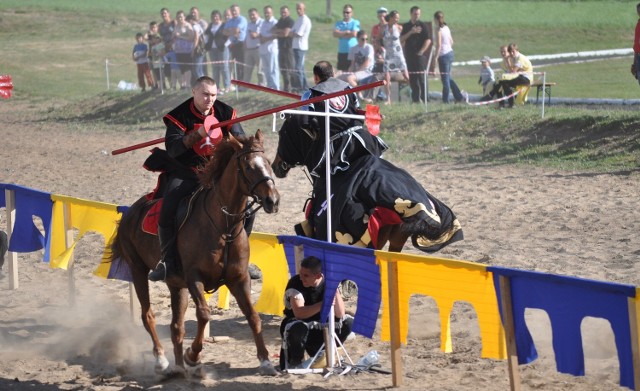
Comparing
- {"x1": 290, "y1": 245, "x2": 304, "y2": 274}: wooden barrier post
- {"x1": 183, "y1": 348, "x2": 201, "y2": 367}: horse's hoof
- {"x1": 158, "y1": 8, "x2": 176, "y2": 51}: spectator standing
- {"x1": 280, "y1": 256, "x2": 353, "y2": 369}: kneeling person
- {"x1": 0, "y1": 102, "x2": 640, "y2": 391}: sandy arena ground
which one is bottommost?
{"x1": 0, "y1": 102, "x2": 640, "y2": 391}: sandy arena ground

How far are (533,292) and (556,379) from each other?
1413 millimetres

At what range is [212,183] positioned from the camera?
341 inches

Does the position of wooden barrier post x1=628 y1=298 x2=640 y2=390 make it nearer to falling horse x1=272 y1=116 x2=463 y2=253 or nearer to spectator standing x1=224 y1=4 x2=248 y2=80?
falling horse x1=272 y1=116 x2=463 y2=253

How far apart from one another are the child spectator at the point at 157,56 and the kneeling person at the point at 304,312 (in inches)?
810

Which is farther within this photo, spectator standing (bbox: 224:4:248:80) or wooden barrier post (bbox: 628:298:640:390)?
spectator standing (bbox: 224:4:248:80)

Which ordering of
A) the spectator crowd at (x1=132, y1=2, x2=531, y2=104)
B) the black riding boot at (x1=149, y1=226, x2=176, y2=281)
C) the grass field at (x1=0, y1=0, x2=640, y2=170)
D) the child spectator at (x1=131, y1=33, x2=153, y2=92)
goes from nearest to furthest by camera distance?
the black riding boot at (x1=149, y1=226, x2=176, y2=281) → the grass field at (x1=0, y1=0, x2=640, y2=170) → the spectator crowd at (x1=132, y1=2, x2=531, y2=104) → the child spectator at (x1=131, y1=33, x2=153, y2=92)

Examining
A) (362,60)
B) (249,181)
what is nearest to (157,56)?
(362,60)

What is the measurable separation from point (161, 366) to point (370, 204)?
2.47 metres

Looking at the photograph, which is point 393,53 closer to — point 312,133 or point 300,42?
point 300,42

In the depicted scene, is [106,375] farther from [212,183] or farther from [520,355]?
[520,355]

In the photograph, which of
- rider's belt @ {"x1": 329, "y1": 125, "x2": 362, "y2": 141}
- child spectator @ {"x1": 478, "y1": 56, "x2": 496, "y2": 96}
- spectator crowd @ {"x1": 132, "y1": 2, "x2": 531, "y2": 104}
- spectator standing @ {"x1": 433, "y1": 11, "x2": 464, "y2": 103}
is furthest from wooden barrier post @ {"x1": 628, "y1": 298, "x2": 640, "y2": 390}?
spectator standing @ {"x1": 433, "y1": 11, "x2": 464, "y2": 103}

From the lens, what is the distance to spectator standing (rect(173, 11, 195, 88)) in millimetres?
28047

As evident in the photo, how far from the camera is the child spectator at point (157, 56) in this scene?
96.5 feet

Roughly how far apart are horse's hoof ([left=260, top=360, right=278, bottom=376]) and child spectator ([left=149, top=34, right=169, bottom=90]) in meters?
21.1
